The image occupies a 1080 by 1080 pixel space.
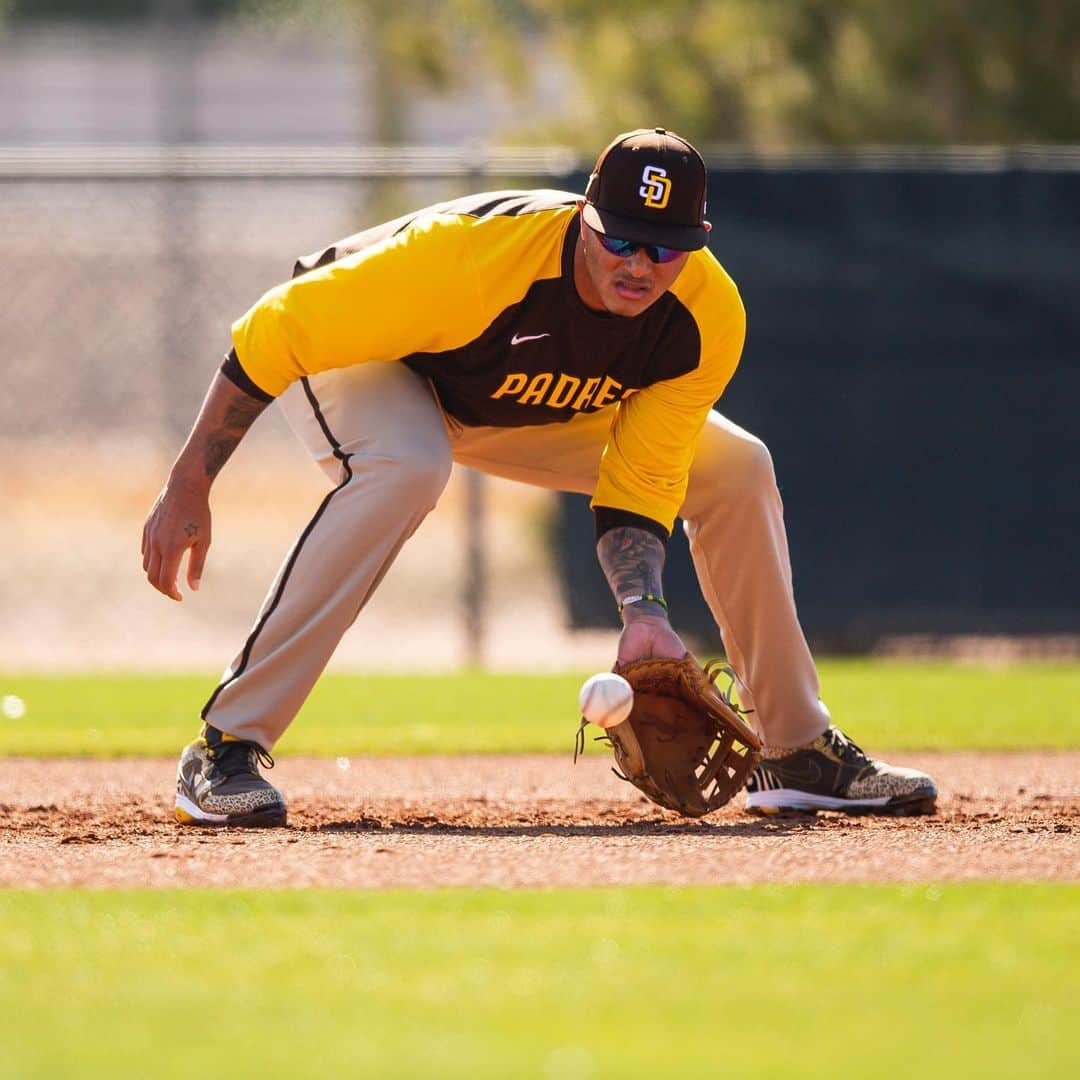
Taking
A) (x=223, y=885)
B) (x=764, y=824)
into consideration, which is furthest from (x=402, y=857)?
(x=764, y=824)

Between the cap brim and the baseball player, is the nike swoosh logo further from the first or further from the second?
the cap brim

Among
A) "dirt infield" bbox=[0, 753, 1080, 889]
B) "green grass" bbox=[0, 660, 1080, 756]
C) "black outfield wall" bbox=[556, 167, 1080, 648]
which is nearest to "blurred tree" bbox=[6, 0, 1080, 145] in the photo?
"black outfield wall" bbox=[556, 167, 1080, 648]

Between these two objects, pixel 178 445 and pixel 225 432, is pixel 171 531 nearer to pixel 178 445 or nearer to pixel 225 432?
pixel 225 432

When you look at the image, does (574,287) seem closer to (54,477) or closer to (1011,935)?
(1011,935)

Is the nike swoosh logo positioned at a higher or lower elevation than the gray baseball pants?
lower

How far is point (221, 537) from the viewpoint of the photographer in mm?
16781

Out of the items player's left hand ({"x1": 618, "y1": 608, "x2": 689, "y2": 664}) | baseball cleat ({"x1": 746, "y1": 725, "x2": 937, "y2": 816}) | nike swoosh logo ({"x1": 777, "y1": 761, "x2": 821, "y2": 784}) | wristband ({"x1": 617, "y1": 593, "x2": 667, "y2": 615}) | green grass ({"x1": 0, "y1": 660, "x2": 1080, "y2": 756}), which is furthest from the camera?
green grass ({"x1": 0, "y1": 660, "x2": 1080, "y2": 756})

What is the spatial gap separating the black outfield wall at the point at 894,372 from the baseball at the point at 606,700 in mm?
4097

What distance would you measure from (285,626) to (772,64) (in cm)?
721

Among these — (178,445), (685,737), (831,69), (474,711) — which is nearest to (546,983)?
(685,737)

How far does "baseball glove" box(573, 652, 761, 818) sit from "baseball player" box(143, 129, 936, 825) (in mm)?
136

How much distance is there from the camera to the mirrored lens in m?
4.48

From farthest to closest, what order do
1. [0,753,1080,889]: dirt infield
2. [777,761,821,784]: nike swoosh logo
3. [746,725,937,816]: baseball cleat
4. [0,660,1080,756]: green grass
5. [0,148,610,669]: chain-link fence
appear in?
[0,148,610,669]: chain-link fence < [0,660,1080,756]: green grass < [777,761,821,784]: nike swoosh logo < [746,725,937,816]: baseball cleat < [0,753,1080,889]: dirt infield

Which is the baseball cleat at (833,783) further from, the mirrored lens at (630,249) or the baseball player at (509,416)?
the mirrored lens at (630,249)
